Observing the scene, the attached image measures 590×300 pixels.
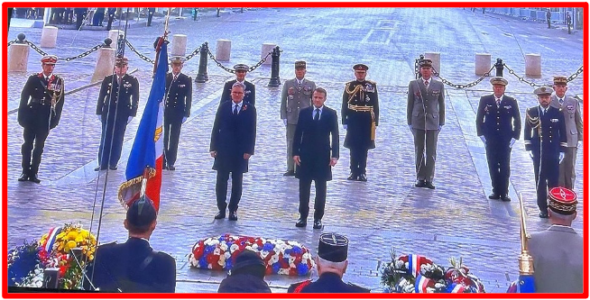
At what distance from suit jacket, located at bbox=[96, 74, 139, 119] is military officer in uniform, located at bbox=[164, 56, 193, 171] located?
26 centimetres

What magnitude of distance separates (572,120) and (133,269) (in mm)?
3368

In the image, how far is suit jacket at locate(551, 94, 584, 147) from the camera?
611cm

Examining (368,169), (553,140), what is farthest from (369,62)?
(553,140)

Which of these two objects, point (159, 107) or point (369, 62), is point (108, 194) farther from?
point (369, 62)

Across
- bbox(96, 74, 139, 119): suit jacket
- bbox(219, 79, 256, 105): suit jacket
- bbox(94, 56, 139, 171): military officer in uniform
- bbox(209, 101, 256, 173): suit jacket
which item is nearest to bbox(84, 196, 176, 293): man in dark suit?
bbox(94, 56, 139, 171): military officer in uniform

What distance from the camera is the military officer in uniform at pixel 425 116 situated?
6762mm

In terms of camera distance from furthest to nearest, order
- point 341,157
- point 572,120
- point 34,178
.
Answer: point 341,157, point 34,178, point 572,120

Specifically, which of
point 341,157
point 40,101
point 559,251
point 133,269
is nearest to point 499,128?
point 341,157

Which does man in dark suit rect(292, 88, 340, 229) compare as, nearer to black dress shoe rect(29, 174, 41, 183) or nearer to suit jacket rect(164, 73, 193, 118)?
suit jacket rect(164, 73, 193, 118)

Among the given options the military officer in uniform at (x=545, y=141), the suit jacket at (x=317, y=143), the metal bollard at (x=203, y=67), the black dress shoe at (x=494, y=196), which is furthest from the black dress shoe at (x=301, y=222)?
the military officer in uniform at (x=545, y=141)

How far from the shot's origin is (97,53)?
6820 mm

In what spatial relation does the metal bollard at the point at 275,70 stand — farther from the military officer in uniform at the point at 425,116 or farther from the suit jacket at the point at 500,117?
the suit jacket at the point at 500,117

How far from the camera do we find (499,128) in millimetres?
6613

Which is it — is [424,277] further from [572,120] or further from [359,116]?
[359,116]
